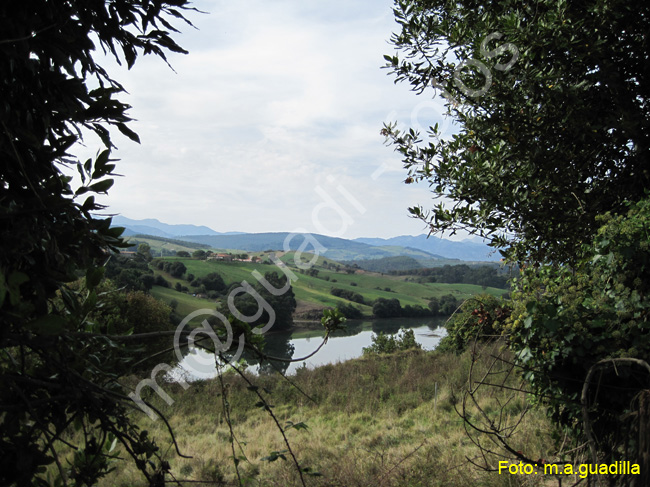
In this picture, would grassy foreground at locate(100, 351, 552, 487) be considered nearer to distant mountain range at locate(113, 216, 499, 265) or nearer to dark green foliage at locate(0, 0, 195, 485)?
dark green foliage at locate(0, 0, 195, 485)

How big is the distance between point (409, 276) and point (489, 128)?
43.1 meters

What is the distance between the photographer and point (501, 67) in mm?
3131

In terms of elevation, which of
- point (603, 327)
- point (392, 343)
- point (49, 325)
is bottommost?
point (392, 343)

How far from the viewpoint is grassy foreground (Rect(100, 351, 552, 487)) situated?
400 centimetres

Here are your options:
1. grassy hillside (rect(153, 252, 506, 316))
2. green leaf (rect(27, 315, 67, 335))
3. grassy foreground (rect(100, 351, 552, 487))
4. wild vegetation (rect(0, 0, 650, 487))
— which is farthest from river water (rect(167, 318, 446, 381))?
green leaf (rect(27, 315, 67, 335))

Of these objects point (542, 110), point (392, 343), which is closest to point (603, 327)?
point (542, 110)

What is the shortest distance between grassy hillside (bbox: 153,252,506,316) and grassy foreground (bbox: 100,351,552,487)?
628 centimetres

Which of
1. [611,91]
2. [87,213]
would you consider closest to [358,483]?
[87,213]

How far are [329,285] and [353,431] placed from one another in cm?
2754

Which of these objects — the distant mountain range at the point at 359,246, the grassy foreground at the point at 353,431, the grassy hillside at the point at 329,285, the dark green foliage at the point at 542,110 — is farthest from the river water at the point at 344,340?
the dark green foliage at the point at 542,110

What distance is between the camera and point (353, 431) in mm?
6402

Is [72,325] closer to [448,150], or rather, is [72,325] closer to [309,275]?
[448,150]

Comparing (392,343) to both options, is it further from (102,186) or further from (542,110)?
(102,186)

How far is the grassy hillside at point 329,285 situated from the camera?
20.7 metres
